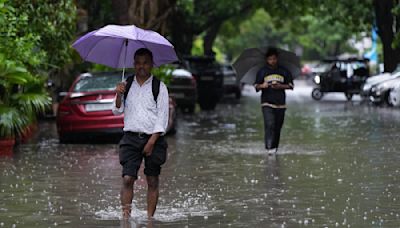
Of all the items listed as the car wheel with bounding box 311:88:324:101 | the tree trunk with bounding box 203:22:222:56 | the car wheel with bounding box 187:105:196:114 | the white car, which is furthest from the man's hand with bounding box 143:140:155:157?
the tree trunk with bounding box 203:22:222:56

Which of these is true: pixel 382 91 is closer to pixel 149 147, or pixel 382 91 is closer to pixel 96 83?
pixel 96 83

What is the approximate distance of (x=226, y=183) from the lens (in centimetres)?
1288

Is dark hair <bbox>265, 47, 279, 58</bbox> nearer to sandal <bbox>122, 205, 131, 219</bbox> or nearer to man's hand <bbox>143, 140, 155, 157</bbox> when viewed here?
sandal <bbox>122, 205, 131, 219</bbox>

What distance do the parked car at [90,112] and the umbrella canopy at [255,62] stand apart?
322 cm

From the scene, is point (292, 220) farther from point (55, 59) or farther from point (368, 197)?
point (55, 59)

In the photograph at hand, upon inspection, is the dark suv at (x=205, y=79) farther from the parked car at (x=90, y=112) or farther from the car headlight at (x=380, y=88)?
the parked car at (x=90, y=112)

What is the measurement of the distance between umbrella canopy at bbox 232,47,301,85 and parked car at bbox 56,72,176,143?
322cm

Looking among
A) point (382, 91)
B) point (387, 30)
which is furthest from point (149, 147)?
point (387, 30)

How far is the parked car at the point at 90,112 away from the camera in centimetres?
1936

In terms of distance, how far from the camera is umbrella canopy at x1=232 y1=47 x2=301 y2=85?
1672cm

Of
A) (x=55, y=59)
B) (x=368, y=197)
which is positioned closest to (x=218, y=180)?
(x=368, y=197)

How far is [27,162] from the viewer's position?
1589 cm

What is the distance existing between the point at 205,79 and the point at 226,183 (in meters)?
22.7

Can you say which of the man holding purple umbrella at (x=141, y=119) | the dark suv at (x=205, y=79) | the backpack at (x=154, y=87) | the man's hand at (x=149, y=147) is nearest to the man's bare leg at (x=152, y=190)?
the man holding purple umbrella at (x=141, y=119)
